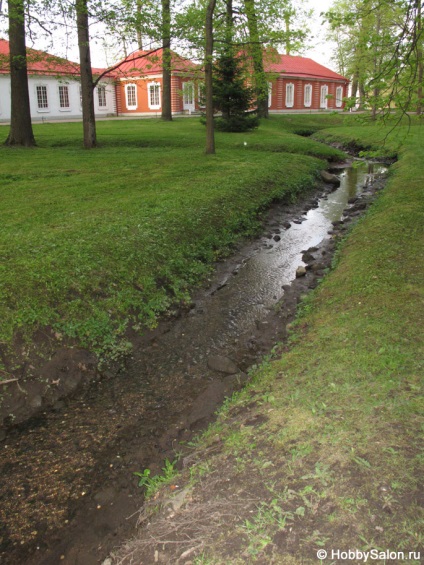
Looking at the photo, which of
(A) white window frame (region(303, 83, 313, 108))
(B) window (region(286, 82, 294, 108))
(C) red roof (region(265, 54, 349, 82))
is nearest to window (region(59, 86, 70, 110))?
(C) red roof (region(265, 54, 349, 82))

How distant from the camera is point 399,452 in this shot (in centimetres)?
322

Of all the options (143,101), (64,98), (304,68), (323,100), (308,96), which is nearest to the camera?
(64,98)

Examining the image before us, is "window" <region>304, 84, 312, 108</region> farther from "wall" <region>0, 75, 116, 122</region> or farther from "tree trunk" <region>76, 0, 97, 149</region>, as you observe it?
"tree trunk" <region>76, 0, 97, 149</region>

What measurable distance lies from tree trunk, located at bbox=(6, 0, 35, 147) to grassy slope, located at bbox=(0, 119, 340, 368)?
1324 millimetres

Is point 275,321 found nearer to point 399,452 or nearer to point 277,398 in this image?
point 277,398

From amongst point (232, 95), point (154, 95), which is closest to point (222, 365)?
point (232, 95)

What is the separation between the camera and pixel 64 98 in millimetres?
41531

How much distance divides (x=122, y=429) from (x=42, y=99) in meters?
42.7

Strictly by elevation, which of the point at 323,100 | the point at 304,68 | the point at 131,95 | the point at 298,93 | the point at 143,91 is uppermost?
the point at 304,68

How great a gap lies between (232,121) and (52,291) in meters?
23.6

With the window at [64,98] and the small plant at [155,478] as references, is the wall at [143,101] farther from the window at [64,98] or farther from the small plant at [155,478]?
the small plant at [155,478]

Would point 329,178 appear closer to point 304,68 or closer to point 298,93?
point 298,93

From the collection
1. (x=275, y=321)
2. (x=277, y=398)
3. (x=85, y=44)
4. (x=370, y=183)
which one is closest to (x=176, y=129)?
(x=85, y=44)

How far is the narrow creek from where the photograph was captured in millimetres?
3561
